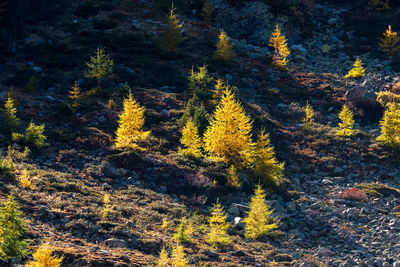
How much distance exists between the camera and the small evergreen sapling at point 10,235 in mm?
7901

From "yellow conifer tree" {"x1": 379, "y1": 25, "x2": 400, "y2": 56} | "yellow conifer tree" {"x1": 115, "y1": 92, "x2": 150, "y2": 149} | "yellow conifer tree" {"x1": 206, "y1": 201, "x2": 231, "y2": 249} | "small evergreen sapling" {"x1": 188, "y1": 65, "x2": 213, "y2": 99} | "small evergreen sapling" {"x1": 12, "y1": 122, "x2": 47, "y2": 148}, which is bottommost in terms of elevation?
"yellow conifer tree" {"x1": 206, "y1": 201, "x2": 231, "y2": 249}

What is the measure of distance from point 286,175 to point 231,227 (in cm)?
551

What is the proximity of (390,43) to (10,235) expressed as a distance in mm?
31515

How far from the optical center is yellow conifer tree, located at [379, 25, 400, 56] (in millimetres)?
30672

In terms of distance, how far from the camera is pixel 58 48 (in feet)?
95.9

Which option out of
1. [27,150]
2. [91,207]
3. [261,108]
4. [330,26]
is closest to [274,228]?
[91,207]

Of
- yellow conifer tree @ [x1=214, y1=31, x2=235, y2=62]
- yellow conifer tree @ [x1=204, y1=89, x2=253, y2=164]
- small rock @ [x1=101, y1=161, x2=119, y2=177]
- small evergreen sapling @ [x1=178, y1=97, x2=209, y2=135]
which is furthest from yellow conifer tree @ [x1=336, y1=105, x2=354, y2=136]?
small rock @ [x1=101, y1=161, x2=119, y2=177]

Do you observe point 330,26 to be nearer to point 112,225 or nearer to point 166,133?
point 166,133

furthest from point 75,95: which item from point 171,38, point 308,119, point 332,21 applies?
point 332,21

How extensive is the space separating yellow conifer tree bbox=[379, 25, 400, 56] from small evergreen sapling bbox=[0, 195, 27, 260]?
30231mm

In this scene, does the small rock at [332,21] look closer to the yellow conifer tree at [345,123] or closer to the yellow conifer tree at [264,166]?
the yellow conifer tree at [345,123]

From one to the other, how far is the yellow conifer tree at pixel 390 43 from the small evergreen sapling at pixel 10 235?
30.2 meters

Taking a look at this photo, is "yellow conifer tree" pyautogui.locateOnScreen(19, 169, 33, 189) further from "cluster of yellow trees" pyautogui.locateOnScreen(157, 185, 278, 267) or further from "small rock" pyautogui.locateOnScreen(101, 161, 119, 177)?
"cluster of yellow trees" pyautogui.locateOnScreen(157, 185, 278, 267)

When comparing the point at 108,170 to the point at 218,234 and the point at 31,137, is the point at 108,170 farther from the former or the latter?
the point at 218,234
